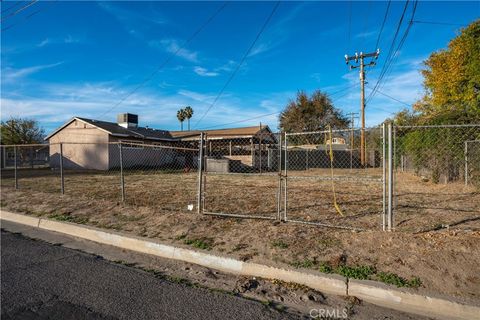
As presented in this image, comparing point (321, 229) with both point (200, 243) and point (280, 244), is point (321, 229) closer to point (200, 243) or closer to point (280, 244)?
point (280, 244)

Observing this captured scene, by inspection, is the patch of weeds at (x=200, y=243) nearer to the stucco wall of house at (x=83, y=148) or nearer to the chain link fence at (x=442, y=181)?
the chain link fence at (x=442, y=181)

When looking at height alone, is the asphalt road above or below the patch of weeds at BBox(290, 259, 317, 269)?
below

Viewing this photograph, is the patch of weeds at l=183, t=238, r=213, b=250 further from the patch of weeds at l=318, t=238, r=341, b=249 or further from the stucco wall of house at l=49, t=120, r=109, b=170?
the stucco wall of house at l=49, t=120, r=109, b=170

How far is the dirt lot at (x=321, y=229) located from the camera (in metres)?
4.35

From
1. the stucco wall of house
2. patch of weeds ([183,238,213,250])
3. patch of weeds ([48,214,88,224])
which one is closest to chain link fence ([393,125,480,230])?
patch of weeds ([183,238,213,250])

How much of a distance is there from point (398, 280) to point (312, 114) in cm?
4131

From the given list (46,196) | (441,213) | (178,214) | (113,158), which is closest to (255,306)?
(178,214)

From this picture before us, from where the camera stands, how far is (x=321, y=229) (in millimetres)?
6121

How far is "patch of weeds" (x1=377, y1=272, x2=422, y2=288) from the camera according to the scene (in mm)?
3891

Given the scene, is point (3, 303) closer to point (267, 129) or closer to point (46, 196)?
point (46, 196)

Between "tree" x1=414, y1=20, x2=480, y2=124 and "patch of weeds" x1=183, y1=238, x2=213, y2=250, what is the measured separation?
12.8 metres

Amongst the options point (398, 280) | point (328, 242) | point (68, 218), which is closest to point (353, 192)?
point (328, 242)

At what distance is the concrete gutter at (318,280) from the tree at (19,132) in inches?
1554

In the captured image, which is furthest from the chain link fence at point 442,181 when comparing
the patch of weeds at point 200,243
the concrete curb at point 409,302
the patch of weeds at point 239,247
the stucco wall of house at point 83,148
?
the stucco wall of house at point 83,148
